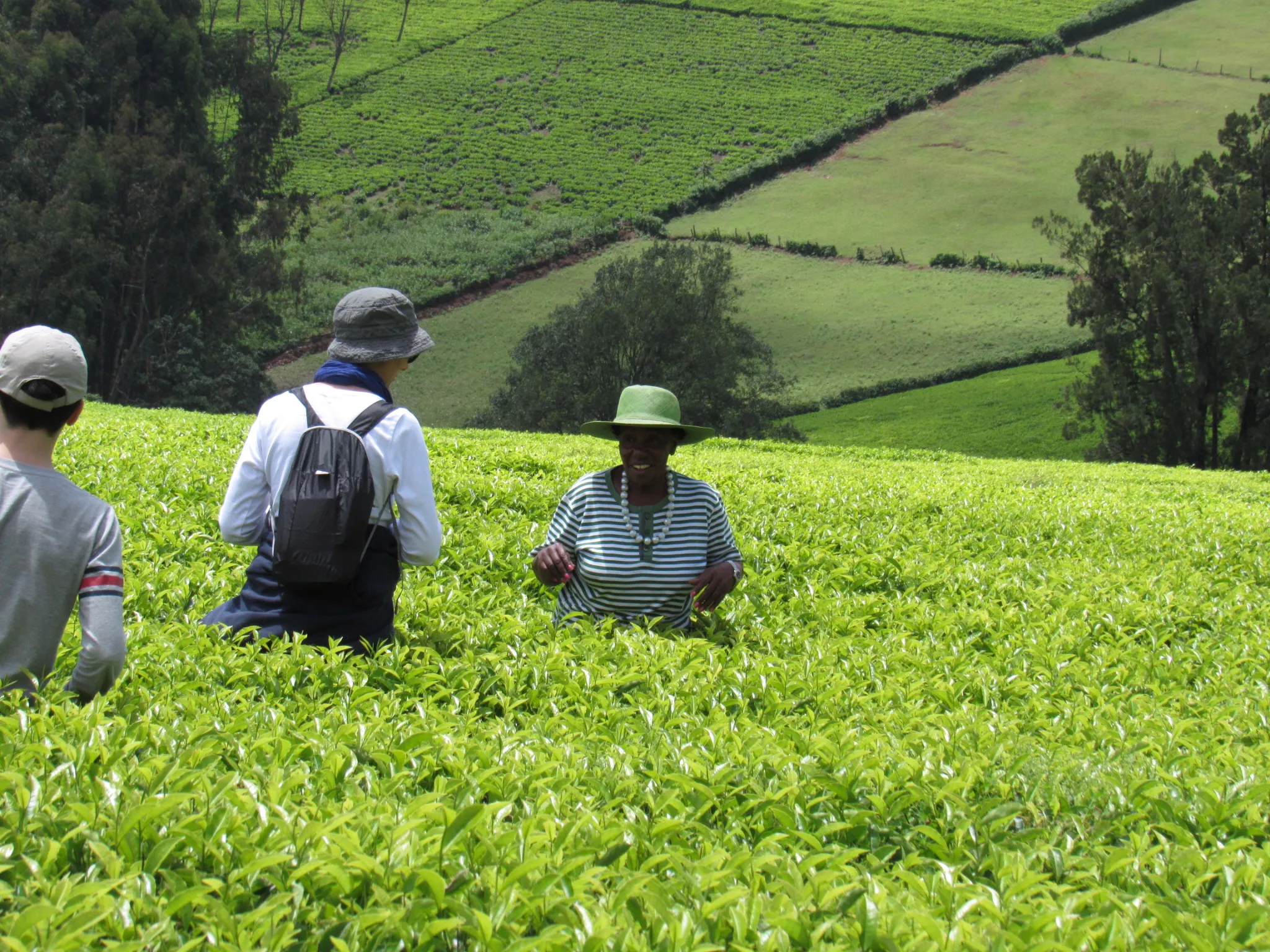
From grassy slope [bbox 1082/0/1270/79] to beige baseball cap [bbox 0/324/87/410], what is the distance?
4186 inches

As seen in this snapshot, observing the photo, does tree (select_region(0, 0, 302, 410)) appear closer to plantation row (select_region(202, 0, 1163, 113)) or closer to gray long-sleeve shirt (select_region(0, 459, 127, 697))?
gray long-sleeve shirt (select_region(0, 459, 127, 697))

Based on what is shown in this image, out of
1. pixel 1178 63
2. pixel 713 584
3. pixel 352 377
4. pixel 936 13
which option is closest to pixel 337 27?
pixel 936 13

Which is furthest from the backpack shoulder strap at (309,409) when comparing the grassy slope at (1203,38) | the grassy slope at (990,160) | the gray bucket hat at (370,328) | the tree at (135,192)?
the grassy slope at (1203,38)

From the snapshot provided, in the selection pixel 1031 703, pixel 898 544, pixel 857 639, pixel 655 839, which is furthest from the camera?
pixel 898 544

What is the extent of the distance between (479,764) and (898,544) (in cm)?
717

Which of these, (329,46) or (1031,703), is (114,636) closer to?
(1031,703)

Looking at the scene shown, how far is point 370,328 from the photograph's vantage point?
16.0 feet

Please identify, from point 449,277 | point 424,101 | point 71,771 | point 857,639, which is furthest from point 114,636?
point 424,101

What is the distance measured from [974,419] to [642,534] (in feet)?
156

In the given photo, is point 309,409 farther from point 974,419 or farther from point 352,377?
point 974,419

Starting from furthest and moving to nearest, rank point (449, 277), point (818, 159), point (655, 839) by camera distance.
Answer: point (818, 159)
point (449, 277)
point (655, 839)

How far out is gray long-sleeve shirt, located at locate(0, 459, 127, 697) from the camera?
11.2 ft

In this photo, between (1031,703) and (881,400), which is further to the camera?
(881,400)

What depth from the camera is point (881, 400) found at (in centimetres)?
5462
